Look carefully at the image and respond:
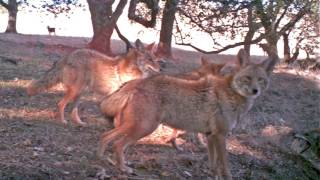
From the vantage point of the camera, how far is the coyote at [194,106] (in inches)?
277

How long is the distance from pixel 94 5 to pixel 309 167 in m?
13.4

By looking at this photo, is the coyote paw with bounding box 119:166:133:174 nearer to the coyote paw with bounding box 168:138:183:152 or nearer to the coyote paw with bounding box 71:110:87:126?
the coyote paw with bounding box 168:138:183:152

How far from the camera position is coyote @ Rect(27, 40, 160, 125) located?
1005 cm

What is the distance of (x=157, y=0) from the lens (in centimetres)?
2070

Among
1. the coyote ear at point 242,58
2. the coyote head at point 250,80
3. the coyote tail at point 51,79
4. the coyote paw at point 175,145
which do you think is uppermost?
the coyote ear at point 242,58

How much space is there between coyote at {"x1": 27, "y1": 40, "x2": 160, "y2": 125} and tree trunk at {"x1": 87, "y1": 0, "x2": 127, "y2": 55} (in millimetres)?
10982

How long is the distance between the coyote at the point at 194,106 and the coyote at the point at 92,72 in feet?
8.17

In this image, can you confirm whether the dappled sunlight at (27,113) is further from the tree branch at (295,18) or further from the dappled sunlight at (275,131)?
the tree branch at (295,18)

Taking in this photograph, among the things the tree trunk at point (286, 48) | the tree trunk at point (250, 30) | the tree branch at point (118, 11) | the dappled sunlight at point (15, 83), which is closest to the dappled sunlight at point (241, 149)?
the dappled sunlight at point (15, 83)

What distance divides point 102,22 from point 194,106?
14958 millimetres

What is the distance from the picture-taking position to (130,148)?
839 cm

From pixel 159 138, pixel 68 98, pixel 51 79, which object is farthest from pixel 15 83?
pixel 159 138

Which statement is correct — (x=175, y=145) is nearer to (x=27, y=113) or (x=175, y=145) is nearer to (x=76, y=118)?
(x=76, y=118)

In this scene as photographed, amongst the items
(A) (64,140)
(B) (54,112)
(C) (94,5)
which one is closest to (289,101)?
(B) (54,112)
